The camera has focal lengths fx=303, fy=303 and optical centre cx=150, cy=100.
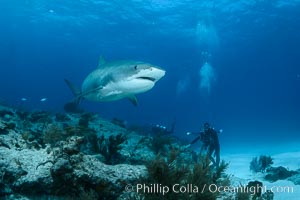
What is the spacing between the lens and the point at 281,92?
14212cm

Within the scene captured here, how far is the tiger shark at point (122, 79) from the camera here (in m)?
6.73

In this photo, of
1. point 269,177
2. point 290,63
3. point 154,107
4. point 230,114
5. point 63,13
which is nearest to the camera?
point 269,177

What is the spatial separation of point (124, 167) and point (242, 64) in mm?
85275

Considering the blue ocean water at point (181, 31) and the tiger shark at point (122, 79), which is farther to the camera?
the blue ocean water at point (181, 31)

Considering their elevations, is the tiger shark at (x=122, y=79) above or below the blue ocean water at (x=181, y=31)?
below

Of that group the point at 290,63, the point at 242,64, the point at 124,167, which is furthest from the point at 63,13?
the point at 290,63

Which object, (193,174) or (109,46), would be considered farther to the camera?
(109,46)

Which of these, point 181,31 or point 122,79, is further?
point 181,31

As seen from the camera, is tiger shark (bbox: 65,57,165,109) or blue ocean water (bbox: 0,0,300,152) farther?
blue ocean water (bbox: 0,0,300,152)

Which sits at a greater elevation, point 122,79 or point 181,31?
point 181,31

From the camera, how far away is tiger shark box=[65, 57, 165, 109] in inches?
265

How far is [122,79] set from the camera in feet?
24.0

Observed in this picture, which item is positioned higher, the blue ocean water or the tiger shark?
the blue ocean water

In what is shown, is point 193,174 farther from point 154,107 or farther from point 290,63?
point 154,107
